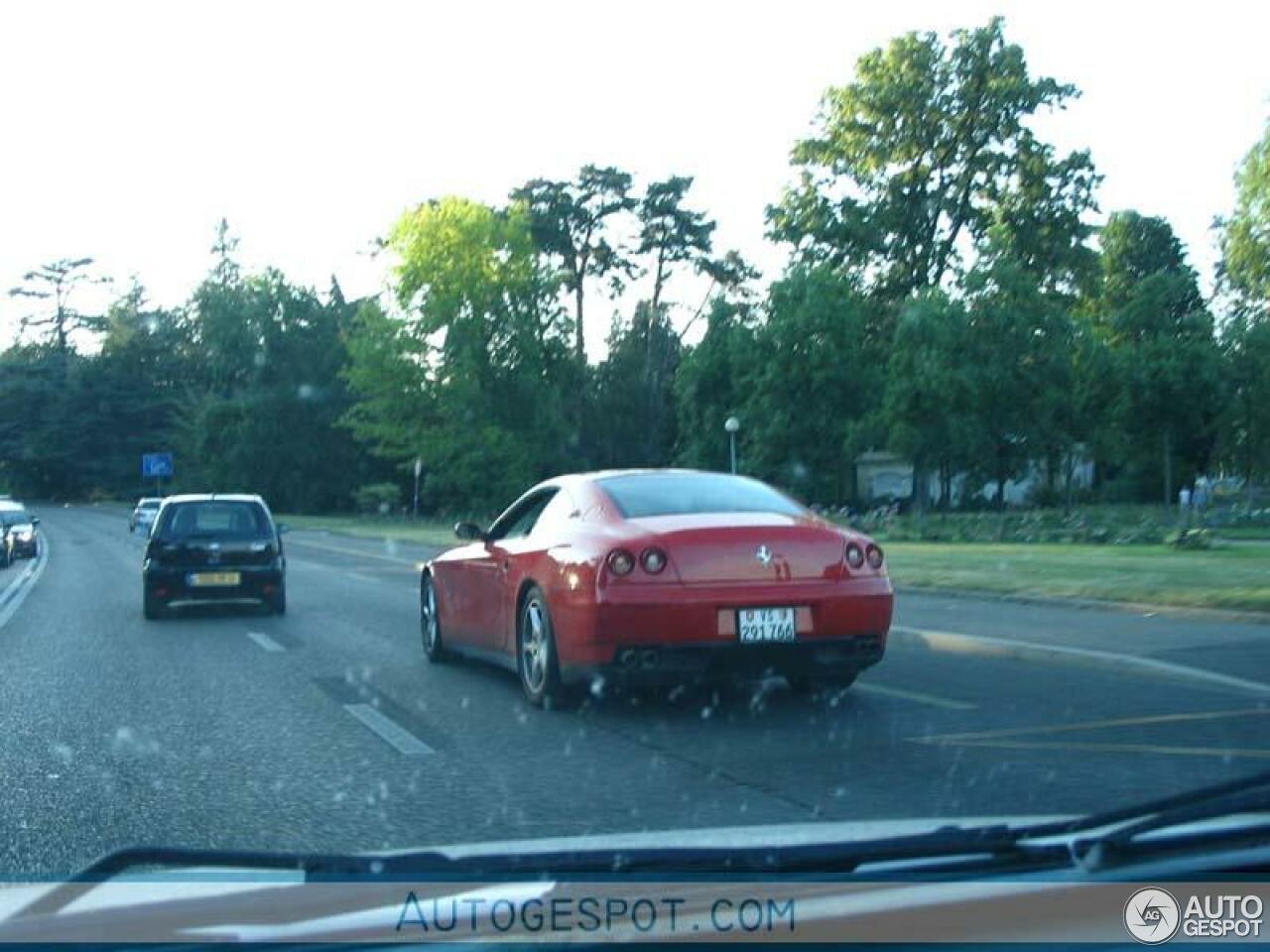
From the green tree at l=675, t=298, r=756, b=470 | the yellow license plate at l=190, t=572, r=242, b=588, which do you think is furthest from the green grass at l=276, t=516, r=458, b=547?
the yellow license plate at l=190, t=572, r=242, b=588

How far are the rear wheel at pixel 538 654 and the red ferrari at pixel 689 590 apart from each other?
1 centimetres

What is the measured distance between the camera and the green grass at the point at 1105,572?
47.5 ft

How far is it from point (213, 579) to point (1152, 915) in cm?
1507

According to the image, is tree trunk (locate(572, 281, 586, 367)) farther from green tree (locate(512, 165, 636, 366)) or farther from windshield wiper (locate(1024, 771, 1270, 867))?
windshield wiper (locate(1024, 771, 1270, 867))

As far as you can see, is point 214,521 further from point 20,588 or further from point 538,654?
point 538,654

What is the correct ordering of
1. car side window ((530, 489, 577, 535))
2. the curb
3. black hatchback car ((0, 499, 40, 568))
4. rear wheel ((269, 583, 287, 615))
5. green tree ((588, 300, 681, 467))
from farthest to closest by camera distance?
green tree ((588, 300, 681, 467)) < black hatchback car ((0, 499, 40, 568)) < rear wheel ((269, 583, 287, 615)) < the curb < car side window ((530, 489, 577, 535))

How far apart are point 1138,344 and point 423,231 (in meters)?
30.6

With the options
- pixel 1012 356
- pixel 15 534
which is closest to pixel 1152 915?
pixel 15 534

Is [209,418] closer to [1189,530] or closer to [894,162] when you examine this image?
[894,162]

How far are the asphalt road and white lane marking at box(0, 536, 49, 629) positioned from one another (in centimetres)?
474

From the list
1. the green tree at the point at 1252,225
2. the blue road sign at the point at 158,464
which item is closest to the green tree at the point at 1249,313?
the green tree at the point at 1252,225

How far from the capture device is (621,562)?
831cm

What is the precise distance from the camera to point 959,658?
1150 centimetres

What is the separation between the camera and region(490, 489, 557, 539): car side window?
9.94 m
